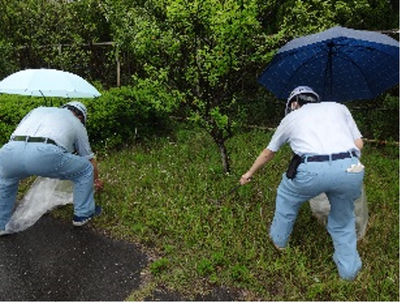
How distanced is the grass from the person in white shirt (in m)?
0.25

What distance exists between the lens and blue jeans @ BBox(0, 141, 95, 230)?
3.89 m

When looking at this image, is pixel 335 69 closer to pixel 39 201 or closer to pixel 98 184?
pixel 98 184

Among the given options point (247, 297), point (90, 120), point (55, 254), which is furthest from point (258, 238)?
point (90, 120)

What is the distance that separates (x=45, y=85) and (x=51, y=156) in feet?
2.34

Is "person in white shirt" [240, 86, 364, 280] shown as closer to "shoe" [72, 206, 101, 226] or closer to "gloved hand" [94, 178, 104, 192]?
"shoe" [72, 206, 101, 226]

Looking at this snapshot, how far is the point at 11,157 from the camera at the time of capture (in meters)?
3.90

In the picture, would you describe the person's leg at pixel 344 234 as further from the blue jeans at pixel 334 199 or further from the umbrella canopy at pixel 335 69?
the umbrella canopy at pixel 335 69

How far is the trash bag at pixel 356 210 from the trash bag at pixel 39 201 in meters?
2.66

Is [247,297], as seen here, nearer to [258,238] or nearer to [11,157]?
[258,238]

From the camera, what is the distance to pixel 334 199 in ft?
10.9

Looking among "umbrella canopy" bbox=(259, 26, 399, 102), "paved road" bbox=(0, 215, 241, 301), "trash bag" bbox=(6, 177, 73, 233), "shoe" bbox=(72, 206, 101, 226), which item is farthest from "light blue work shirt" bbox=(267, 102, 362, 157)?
"trash bag" bbox=(6, 177, 73, 233)

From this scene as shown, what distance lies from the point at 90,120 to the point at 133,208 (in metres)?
2.22

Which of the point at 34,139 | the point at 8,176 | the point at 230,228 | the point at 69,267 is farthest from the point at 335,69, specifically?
the point at 8,176

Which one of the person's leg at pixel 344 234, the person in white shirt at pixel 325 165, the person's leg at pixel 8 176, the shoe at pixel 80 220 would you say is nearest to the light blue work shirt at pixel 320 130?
the person in white shirt at pixel 325 165
